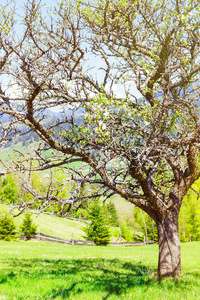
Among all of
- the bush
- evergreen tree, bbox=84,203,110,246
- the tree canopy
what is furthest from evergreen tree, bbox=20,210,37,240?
the tree canopy

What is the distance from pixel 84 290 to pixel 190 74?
5.79 m

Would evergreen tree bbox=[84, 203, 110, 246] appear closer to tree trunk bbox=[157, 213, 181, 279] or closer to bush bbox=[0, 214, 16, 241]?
bush bbox=[0, 214, 16, 241]

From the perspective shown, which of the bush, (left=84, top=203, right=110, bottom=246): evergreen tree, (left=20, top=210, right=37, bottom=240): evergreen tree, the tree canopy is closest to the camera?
the tree canopy

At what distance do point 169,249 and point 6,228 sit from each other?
90.2 feet

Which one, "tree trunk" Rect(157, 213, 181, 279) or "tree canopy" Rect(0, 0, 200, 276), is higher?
"tree canopy" Rect(0, 0, 200, 276)

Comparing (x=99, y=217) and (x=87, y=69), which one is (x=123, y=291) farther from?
(x=99, y=217)

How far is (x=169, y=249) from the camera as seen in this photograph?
7.14 m

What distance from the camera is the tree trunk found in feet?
23.1

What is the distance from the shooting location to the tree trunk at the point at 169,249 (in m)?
7.05

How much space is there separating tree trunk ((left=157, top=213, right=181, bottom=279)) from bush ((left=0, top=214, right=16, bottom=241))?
2646cm

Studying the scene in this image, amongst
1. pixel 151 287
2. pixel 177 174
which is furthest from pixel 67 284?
pixel 177 174

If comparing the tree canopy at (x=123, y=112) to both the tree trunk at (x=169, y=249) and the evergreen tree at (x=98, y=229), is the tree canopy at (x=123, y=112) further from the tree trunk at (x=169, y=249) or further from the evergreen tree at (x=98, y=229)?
the evergreen tree at (x=98, y=229)

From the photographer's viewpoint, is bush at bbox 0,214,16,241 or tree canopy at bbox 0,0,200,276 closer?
tree canopy at bbox 0,0,200,276

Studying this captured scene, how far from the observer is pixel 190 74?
21.6ft
